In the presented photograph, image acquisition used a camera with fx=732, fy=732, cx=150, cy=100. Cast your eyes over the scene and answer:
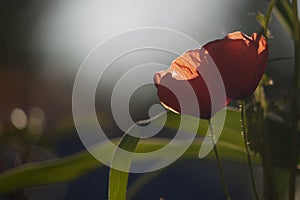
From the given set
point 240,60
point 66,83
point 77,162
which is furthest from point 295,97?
point 66,83

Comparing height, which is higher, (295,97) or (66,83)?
(295,97)

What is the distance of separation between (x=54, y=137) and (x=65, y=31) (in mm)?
2399

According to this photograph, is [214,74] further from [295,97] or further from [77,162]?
[77,162]

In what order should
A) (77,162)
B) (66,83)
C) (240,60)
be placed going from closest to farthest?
(240,60), (77,162), (66,83)

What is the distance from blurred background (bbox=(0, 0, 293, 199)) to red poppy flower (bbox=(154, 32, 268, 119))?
7cm

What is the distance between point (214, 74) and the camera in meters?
0.50

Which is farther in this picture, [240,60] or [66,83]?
[66,83]

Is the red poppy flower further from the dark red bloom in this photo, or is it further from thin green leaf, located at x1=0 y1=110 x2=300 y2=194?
thin green leaf, located at x1=0 y1=110 x2=300 y2=194

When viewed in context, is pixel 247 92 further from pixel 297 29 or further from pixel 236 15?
pixel 236 15

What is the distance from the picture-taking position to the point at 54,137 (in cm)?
102

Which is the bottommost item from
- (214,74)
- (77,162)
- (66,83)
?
(66,83)

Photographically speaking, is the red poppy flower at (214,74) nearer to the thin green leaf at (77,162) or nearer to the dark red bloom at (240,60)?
the dark red bloom at (240,60)

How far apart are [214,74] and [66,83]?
217 centimetres

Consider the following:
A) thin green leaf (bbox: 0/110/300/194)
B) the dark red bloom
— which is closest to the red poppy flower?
the dark red bloom
